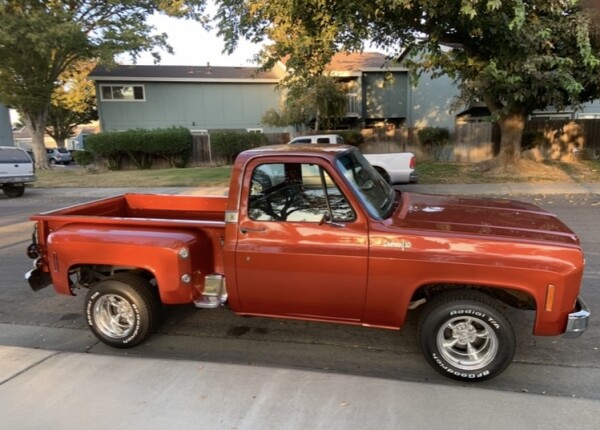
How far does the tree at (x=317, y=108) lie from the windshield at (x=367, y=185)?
62.8 ft

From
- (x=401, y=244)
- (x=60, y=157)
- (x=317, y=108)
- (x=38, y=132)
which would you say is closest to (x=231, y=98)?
(x=317, y=108)

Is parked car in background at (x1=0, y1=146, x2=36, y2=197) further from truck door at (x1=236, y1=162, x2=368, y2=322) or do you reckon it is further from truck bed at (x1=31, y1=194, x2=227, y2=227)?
truck door at (x1=236, y1=162, x2=368, y2=322)

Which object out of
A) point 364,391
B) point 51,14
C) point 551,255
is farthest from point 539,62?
point 51,14

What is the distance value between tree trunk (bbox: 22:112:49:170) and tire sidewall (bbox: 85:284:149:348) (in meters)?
24.9

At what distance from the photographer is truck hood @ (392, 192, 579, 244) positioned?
3.43 m

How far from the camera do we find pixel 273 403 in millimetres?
3189

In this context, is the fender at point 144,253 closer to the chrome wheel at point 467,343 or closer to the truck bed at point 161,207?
the truck bed at point 161,207

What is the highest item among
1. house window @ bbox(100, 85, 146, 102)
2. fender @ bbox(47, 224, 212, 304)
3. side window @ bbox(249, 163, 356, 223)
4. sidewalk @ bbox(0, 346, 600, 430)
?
house window @ bbox(100, 85, 146, 102)

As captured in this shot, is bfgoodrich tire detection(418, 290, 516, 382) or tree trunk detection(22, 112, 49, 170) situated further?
tree trunk detection(22, 112, 49, 170)

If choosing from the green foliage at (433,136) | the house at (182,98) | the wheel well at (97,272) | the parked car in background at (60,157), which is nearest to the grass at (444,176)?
the green foliage at (433,136)

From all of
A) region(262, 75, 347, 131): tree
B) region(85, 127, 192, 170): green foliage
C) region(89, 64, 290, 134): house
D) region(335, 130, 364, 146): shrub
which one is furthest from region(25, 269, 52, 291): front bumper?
region(89, 64, 290, 134): house

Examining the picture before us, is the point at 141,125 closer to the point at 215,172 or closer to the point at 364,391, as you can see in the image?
the point at 215,172

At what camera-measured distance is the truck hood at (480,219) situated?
3.43 m

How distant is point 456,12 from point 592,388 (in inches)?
420
